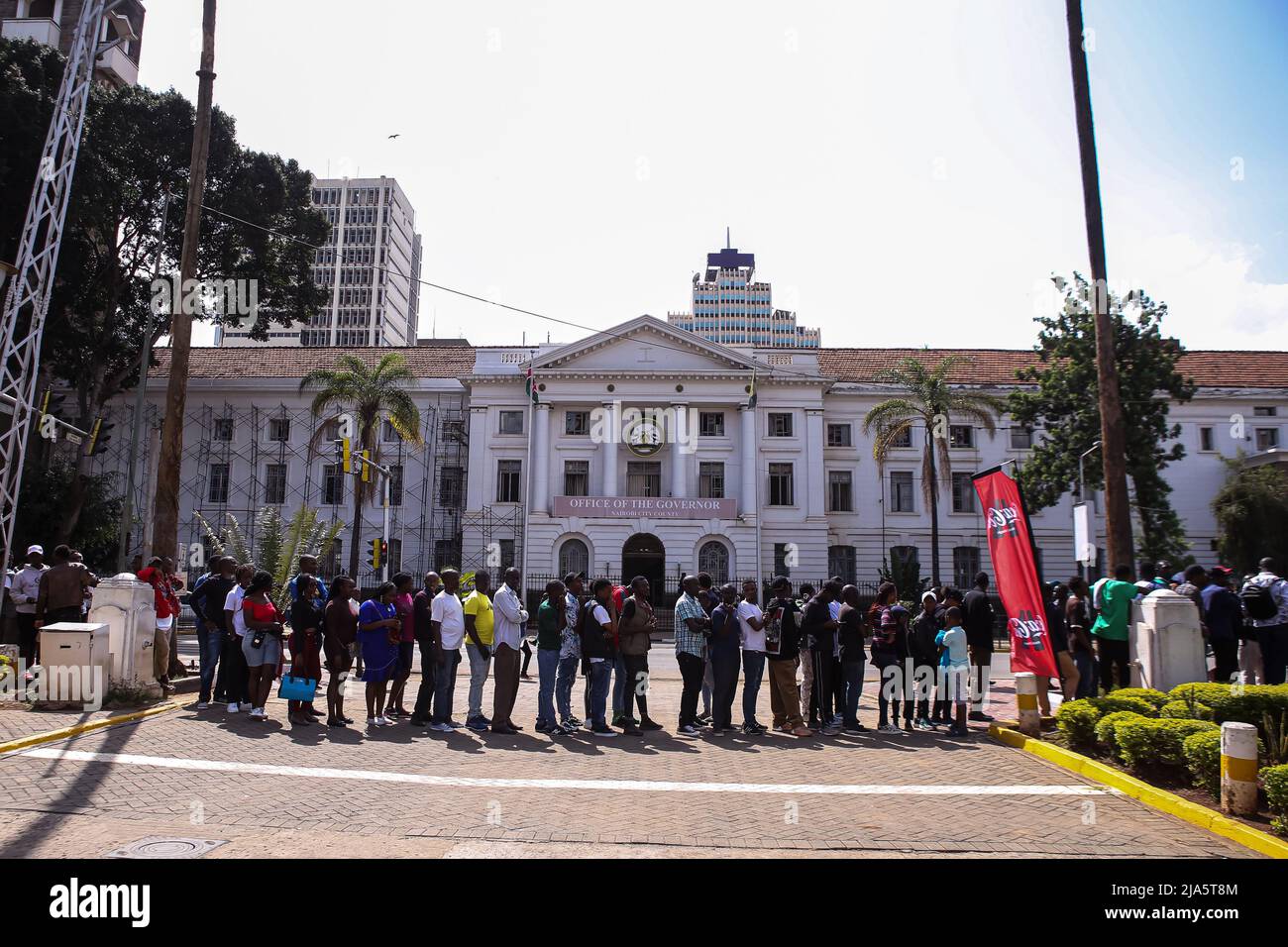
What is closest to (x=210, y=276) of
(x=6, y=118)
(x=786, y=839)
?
(x=6, y=118)

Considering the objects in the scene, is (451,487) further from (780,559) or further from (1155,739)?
(1155,739)

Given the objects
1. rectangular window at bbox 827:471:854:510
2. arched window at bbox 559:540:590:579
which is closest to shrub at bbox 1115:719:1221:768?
arched window at bbox 559:540:590:579

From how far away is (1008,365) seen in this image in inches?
1694

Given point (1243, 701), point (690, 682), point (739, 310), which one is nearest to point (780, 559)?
point (690, 682)

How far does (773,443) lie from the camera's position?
39906 millimetres

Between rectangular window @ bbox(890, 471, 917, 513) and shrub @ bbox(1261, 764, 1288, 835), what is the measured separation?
115 ft

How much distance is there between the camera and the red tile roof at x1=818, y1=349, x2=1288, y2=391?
41250mm

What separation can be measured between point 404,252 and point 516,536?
94499 millimetres

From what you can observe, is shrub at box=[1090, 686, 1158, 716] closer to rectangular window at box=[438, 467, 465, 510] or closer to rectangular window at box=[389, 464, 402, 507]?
rectangular window at box=[438, 467, 465, 510]

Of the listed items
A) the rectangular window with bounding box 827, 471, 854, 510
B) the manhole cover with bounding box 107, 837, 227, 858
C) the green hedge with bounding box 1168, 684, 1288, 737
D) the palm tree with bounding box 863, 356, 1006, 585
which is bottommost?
the manhole cover with bounding box 107, 837, 227, 858

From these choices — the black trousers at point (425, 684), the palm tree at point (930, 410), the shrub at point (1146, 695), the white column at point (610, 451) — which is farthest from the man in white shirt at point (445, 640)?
the white column at point (610, 451)

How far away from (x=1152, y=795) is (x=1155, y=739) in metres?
0.64

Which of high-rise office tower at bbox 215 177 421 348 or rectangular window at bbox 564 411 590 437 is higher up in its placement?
high-rise office tower at bbox 215 177 421 348
